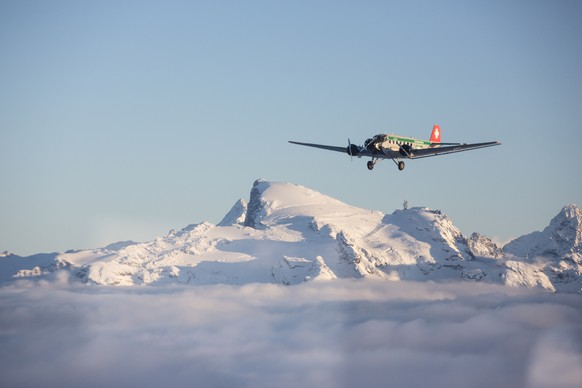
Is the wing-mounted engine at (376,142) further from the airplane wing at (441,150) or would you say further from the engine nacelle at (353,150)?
the airplane wing at (441,150)

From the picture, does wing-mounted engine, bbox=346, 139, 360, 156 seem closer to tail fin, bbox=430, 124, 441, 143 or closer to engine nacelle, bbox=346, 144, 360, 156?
engine nacelle, bbox=346, 144, 360, 156

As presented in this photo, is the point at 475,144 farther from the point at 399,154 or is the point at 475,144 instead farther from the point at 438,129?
the point at 438,129

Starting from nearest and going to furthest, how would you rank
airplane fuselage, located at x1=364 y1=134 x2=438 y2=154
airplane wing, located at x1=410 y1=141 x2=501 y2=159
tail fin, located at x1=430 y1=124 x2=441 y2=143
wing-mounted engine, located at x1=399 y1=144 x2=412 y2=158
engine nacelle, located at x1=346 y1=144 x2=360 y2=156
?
1. airplane wing, located at x1=410 y1=141 x2=501 y2=159
2. airplane fuselage, located at x1=364 y1=134 x2=438 y2=154
3. wing-mounted engine, located at x1=399 y1=144 x2=412 y2=158
4. engine nacelle, located at x1=346 y1=144 x2=360 y2=156
5. tail fin, located at x1=430 y1=124 x2=441 y2=143

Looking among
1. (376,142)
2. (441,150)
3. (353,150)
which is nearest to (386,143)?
(376,142)

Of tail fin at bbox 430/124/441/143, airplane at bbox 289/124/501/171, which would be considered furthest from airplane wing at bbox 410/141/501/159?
tail fin at bbox 430/124/441/143

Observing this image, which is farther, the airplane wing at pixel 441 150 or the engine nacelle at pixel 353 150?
the engine nacelle at pixel 353 150

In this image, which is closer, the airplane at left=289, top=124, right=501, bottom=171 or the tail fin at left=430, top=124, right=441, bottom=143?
the airplane at left=289, top=124, right=501, bottom=171

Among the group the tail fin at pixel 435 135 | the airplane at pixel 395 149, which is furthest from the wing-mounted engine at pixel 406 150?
the tail fin at pixel 435 135

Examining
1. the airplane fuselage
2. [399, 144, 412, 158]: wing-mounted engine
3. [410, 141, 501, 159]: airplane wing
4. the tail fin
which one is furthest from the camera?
the tail fin

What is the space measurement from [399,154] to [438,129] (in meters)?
45.8

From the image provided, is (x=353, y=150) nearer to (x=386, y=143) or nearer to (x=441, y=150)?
(x=386, y=143)

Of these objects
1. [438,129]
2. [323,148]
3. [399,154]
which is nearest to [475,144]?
[399,154]

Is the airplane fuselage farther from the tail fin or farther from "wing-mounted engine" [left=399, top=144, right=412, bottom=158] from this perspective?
the tail fin

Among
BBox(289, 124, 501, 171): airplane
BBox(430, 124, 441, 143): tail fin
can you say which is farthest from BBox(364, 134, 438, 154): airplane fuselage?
BBox(430, 124, 441, 143): tail fin
